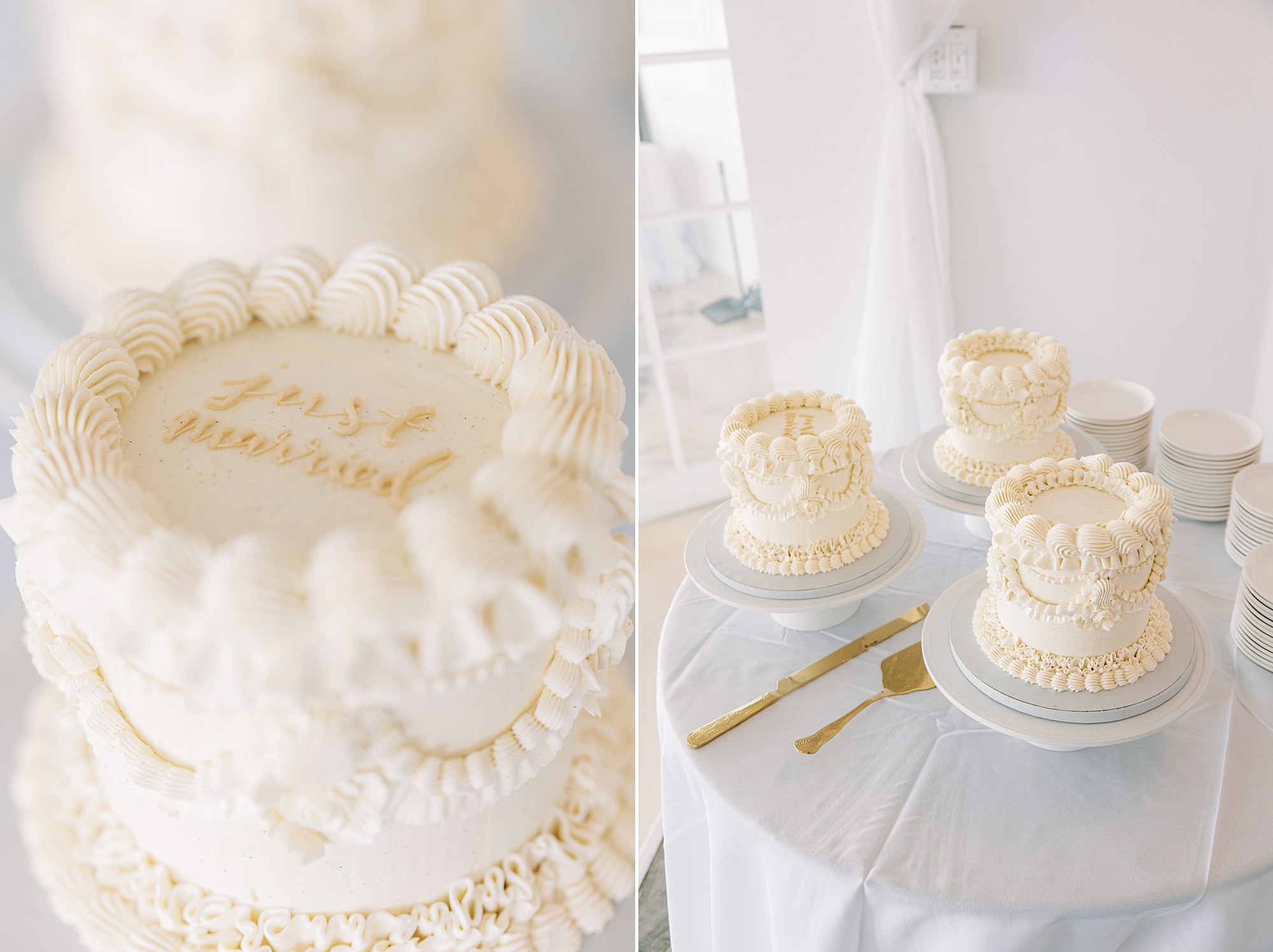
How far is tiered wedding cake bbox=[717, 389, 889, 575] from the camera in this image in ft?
4.09

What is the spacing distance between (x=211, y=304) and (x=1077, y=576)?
1.12 metres

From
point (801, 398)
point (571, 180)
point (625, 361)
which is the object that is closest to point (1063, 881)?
point (801, 398)

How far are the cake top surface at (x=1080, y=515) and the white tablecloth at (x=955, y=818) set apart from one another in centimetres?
28

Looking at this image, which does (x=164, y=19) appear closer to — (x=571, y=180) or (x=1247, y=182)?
(x=571, y=180)

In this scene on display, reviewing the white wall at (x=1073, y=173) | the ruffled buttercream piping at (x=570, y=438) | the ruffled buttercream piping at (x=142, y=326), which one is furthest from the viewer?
the white wall at (x=1073, y=173)

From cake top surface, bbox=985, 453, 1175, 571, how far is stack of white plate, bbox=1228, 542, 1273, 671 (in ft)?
0.83

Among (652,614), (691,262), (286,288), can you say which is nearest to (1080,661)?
(286,288)

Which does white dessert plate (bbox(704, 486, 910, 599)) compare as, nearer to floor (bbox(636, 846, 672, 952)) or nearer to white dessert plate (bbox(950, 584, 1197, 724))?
white dessert plate (bbox(950, 584, 1197, 724))

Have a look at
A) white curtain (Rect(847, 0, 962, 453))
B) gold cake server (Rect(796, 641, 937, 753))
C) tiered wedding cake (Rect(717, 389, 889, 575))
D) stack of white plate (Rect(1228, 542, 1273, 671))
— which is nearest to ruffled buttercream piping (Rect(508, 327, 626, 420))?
tiered wedding cake (Rect(717, 389, 889, 575))

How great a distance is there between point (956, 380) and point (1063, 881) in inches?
29.7

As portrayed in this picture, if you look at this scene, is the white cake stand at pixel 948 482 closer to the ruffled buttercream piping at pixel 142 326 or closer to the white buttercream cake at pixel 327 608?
the white buttercream cake at pixel 327 608

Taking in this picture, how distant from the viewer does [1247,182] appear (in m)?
2.64

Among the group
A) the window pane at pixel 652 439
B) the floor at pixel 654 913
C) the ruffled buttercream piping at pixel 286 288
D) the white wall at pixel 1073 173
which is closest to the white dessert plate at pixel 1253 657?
the floor at pixel 654 913

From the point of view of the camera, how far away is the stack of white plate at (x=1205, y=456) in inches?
61.3
